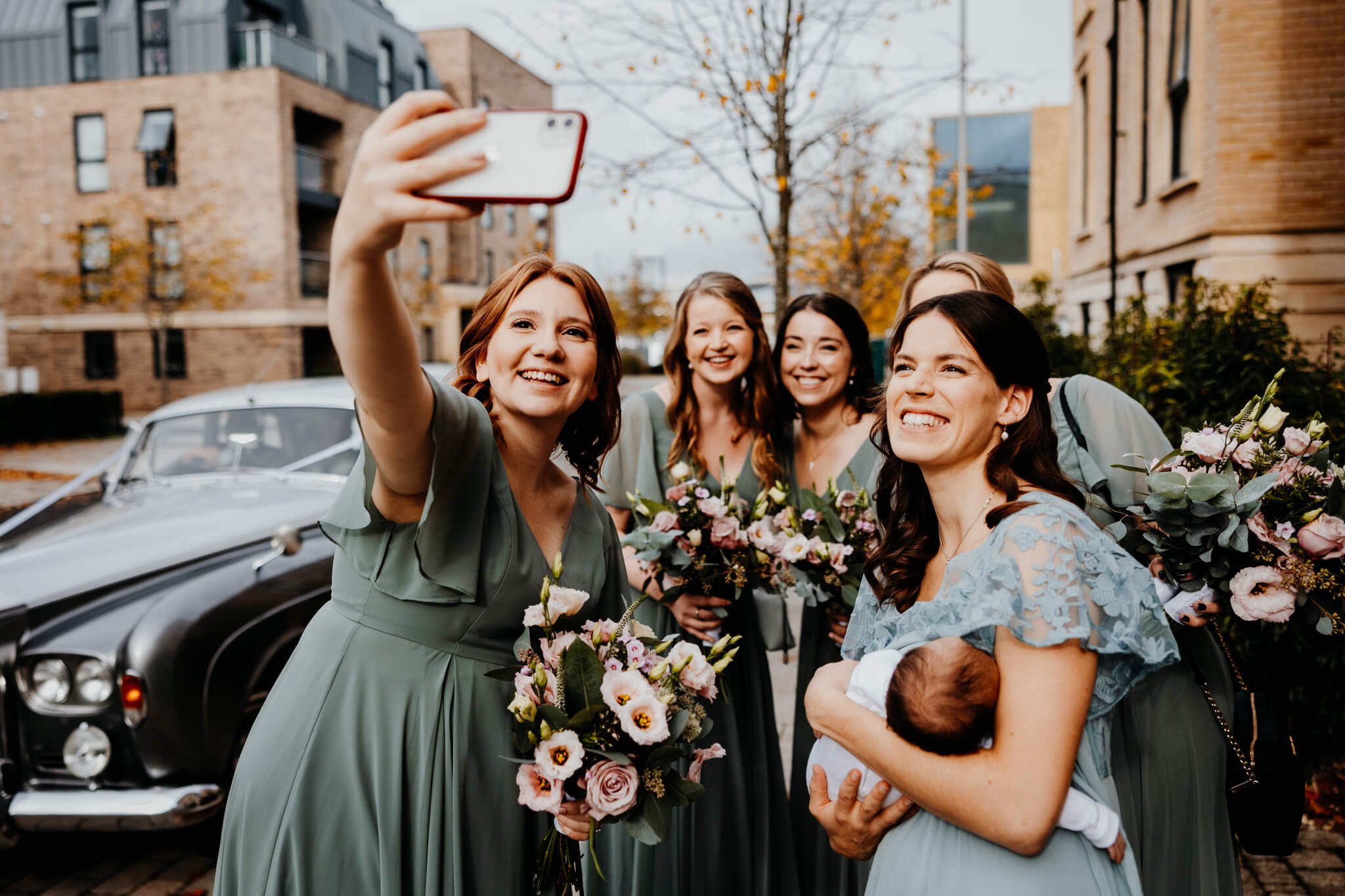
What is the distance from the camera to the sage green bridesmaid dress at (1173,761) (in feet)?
8.02

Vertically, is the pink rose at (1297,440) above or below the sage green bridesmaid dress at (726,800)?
above

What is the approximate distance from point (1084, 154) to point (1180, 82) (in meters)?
6.79

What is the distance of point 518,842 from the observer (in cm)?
221

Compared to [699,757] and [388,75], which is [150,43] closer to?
[388,75]

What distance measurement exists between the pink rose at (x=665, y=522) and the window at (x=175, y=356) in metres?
32.9

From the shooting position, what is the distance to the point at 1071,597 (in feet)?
5.68

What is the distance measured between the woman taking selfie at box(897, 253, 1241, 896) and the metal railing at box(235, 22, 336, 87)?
3325 cm

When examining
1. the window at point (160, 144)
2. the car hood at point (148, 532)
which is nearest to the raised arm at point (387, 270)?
the car hood at point (148, 532)

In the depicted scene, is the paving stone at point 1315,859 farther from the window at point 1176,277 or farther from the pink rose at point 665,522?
the window at point 1176,277

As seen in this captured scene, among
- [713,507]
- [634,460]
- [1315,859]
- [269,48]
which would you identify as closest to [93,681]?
[634,460]

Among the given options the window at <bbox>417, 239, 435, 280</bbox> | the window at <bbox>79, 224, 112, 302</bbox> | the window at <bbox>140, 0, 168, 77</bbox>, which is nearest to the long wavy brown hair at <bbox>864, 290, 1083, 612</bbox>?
the window at <bbox>79, 224, 112, 302</bbox>

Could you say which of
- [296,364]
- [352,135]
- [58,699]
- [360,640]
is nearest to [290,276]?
[296,364]

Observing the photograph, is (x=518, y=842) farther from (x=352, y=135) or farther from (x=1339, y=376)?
(x=352, y=135)

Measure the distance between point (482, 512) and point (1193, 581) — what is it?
1.81 meters
